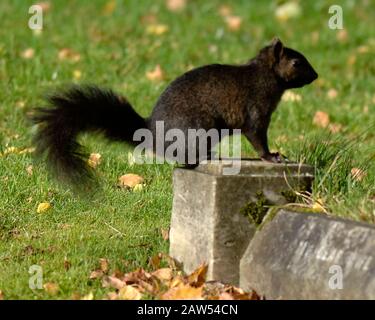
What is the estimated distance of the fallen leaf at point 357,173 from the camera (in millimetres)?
4353

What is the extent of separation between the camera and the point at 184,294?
3725mm

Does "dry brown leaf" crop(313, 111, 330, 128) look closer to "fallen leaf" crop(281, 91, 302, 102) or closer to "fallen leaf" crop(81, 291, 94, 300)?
"fallen leaf" crop(281, 91, 302, 102)

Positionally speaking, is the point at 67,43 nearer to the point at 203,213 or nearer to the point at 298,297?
the point at 203,213

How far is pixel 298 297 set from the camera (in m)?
3.56

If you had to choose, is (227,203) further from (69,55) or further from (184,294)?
(69,55)

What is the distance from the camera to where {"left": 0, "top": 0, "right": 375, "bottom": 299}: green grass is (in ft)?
13.8

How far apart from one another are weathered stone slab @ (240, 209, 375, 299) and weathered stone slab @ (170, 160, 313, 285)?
71 mm

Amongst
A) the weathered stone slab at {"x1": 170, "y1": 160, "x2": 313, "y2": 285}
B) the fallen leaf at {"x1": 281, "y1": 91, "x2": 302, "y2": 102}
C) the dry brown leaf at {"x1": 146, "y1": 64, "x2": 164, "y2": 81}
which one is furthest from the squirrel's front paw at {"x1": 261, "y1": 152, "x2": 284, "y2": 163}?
the dry brown leaf at {"x1": 146, "y1": 64, "x2": 164, "y2": 81}

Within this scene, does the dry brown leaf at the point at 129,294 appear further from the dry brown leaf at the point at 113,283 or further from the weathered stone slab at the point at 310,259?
the weathered stone slab at the point at 310,259

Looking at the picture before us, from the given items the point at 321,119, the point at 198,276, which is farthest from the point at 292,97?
the point at 198,276

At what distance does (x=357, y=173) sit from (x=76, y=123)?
1395mm

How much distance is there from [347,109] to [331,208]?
12.3 feet

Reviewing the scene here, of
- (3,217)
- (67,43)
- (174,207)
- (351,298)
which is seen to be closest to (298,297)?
(351,298)

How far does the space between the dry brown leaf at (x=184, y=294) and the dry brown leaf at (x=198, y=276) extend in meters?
0.13
